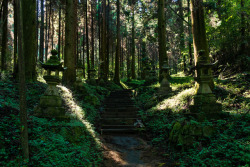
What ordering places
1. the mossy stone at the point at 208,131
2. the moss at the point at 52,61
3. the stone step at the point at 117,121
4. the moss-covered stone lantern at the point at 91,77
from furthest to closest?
the moss-covered stone lantern at the point at 91,77 < the stone step at the point at 117,121 < the moss at the point at 52,61 < the mossy stone at the point at 208,131

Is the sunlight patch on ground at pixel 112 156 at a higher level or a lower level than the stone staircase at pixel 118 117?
lower

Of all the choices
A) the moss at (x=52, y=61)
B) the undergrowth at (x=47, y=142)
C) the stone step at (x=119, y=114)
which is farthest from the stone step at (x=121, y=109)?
the moss at (x=52, y=61)

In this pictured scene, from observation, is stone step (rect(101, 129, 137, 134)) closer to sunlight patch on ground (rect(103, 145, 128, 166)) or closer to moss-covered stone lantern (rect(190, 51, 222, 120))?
sunlight patch on ground (rect(103, 145, 128, 166))

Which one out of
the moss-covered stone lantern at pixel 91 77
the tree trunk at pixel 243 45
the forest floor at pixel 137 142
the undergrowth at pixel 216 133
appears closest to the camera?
the forest floor at pixel 137 142

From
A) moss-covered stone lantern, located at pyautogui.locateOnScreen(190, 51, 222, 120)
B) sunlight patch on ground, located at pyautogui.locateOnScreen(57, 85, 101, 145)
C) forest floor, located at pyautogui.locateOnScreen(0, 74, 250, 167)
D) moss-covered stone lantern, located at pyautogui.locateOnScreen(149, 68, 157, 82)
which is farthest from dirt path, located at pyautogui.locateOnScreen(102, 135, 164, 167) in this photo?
moss-covered stone lantern, located at pyautogui.locateOnScreen(149, 68, 157, 82)

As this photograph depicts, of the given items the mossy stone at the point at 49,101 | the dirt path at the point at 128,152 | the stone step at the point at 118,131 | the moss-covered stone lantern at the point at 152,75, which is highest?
the moss-covered stone lantern at the point at 152,75

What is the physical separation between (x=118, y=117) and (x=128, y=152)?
4.11 metres

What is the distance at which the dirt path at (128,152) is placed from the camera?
17.6 feet

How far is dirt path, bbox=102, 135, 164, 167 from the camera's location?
5.38 meters

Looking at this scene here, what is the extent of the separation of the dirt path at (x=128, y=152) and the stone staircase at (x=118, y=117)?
523 millimetres

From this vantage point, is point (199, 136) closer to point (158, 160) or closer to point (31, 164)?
point (158, 160)

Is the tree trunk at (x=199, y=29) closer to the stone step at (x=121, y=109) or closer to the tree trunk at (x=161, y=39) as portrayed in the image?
the stone step at (x=121, y=109)

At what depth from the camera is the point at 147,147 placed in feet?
21.9

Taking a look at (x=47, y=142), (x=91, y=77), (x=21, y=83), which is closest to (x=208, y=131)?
(x=47, y=142)
